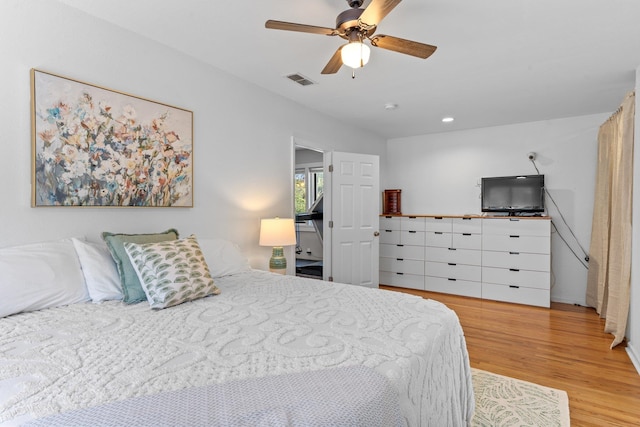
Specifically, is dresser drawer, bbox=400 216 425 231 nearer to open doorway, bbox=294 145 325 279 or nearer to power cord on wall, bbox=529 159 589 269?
open doorway, bbox=294 145 325 279

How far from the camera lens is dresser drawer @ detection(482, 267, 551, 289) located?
4.15m

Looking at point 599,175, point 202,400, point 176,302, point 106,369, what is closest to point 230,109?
point 176,302

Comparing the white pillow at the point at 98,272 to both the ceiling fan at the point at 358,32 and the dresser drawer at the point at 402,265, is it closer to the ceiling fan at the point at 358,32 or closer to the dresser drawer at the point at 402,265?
the ceiling fan at the point at 358,32

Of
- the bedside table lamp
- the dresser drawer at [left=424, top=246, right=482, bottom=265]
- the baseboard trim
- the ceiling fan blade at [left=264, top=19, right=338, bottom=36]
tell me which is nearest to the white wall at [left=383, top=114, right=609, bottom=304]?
the dresser drawer at [left=424, top=246, right=482, bottom=265]

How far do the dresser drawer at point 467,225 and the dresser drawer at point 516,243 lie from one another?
0.13 meters

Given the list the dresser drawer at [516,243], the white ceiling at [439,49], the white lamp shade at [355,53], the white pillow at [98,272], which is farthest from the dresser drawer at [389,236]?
the white pillow at [98,272]

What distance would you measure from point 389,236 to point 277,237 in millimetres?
2631

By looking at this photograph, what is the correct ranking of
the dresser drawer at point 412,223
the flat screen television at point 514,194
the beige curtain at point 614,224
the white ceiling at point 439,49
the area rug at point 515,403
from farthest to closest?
the dresser drawer at point 412,223
the flat screen television at point 514,194
the beige curtain at point 614,224
the white ceiling at point 439,49
the area rug at point 515,403

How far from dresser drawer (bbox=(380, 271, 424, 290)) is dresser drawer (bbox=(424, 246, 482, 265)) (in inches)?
14.0

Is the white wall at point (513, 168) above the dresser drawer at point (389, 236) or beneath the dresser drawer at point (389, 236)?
above

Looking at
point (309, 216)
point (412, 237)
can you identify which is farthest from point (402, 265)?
point (309, 216)

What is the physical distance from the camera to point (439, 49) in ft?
8.34

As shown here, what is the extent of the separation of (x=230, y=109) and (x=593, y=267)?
4.52 m

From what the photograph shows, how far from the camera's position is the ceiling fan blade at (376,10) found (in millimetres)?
1611
